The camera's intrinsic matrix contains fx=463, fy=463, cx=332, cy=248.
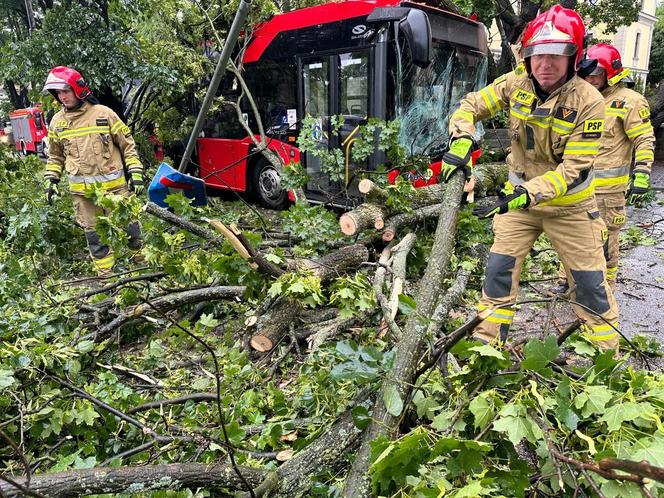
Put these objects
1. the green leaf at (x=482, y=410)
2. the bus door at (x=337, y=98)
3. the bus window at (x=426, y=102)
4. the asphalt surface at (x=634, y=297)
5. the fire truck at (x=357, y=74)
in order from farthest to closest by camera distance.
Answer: the bus door at (x=337, y=98), the bus window at (x=426, y=102), the fire truck at (x=357, y=74), the asphalt surface at (x=634, y=297), the green leaf at (x=482, y=410)

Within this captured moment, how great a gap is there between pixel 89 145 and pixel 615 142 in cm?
470

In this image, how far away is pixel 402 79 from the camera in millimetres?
5434

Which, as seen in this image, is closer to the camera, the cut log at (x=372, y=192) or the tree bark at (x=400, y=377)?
the tree bark at (x=400, y=377)

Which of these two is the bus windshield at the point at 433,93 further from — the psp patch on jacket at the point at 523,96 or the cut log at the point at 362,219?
the psp patch on jacket at the point at 523,96

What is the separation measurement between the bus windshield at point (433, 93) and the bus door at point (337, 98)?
1.64 ft

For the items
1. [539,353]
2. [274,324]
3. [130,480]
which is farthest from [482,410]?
[274,324]

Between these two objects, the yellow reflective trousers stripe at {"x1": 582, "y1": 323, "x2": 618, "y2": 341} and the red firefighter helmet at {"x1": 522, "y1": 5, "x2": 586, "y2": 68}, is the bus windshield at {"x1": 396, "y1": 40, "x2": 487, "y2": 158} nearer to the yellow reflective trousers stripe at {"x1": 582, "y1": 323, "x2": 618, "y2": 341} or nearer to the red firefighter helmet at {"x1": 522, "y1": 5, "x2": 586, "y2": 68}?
the red firefighter helmet at {"x1": 522, "y1": 5, "x2": 586, "y2": 68}

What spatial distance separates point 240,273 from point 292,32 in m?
4.92

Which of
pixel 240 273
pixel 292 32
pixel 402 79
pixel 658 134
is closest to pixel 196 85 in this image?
pixel 292 32

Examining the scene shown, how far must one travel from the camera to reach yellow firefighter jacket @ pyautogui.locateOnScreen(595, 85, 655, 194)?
3578mm

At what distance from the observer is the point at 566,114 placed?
7.88ft

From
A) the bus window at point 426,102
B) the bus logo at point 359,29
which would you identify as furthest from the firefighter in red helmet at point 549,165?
the bus logo at point 359,29

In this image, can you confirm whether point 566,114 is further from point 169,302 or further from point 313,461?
point 169,302

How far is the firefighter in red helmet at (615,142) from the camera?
3.56 meters
